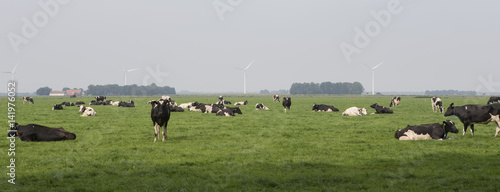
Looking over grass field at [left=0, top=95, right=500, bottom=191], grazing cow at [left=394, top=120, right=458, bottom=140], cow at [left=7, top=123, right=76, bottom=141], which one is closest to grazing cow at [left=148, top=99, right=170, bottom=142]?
grass field at [left=0, top=95, right=500, bottom=191]

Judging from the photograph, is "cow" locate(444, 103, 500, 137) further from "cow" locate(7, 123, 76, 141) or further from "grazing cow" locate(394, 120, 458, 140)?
"cow" locate(7, 123, 76, 141)

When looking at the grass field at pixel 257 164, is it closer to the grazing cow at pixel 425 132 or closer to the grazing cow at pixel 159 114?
the grazing cow at pixel 425 132

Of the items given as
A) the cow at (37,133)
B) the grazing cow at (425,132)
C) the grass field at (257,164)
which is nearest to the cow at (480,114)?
the grass field at (257,164)

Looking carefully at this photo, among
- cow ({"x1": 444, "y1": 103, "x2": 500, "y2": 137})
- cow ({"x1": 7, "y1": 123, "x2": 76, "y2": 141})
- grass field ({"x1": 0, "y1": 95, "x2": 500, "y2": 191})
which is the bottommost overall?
grass field ({"x1": 0, "y1": 95, "x2": 500, "y2": 191})

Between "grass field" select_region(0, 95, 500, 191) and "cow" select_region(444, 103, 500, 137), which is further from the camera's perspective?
"cow" select_region(444, 103, 500, 137)

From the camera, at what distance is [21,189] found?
362 inches

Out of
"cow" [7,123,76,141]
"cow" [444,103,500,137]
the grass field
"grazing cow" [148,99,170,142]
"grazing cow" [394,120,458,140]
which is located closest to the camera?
the grass field

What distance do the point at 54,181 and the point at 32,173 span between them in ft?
3.93

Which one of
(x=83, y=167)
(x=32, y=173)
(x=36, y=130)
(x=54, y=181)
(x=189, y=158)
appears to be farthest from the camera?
(x=36, y=130)

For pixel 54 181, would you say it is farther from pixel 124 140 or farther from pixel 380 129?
pixel 380 129

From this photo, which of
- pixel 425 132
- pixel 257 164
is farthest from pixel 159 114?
pixel 425 132

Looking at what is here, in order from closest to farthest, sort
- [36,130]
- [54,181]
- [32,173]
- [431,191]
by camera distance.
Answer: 1. [431,191]
2. [54,181]
3. [32,173]
4. [36,130]

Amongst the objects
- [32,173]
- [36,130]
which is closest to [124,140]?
[36,130]

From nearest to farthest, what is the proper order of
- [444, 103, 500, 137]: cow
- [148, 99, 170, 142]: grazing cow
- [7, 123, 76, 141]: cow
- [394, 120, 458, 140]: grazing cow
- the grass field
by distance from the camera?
the grass field, [7, 123, 76, 141]: cow, [148, 99, 170, 142]: grazing cow, [394, 120, 458, 140]: grazing cow, [444, 103, 500, 137]: cow
